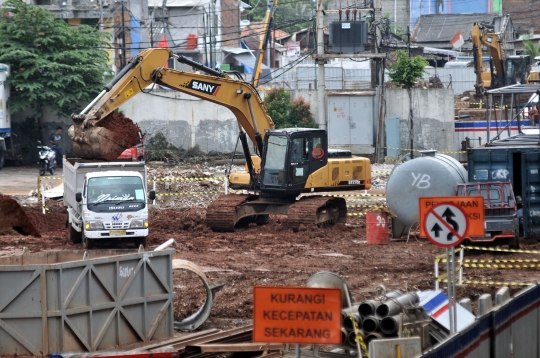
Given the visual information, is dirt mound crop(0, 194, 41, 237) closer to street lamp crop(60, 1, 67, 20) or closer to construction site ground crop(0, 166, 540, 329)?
construction site ground crop(0, 166, 540, 329)

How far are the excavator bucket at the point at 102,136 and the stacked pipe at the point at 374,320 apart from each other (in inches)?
521

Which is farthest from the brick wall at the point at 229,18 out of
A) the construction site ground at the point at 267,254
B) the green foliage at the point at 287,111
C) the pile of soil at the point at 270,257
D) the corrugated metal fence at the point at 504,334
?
the corrugated metal fence at the point at 504,334

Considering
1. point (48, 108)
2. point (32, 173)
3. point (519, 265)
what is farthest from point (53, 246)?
point (48, 108)

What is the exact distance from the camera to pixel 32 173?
130 ft

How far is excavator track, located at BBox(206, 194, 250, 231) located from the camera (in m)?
25.5

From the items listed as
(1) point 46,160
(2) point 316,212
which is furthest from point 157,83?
(1) point 46,160

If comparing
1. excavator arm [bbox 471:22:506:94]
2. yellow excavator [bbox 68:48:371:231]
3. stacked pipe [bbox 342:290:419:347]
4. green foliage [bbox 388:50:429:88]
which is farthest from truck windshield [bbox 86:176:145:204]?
excavator arm [bbox 471:22:506:94]

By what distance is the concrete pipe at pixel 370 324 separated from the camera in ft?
37.1

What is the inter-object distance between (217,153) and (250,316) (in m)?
27.5

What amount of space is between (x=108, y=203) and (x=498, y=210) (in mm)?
8658

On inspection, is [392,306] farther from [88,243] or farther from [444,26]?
[444,26]

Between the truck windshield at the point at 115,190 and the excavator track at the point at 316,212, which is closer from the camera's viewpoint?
the truck windshield at the point at 115,190

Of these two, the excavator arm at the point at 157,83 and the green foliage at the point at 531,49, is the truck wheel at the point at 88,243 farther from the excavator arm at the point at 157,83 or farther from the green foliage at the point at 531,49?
the green foliage at the point at 531,49

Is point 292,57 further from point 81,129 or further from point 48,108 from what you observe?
point 81,129
